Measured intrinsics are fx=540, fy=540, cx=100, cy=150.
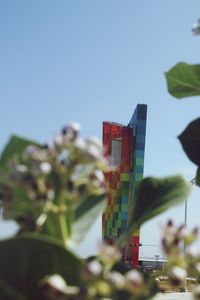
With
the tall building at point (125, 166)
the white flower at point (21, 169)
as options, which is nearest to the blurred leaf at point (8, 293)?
the white flower at point (21, 169)

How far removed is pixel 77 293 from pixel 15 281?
112 mm

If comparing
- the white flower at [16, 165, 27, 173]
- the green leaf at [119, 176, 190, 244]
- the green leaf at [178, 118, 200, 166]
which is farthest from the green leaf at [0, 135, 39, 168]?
the green leaf at [178, 118, 200, 166]

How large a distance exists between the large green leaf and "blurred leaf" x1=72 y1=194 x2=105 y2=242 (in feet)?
0.45

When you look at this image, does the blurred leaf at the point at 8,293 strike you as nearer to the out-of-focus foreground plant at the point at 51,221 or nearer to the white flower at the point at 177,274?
the out-of-focus foreground plant at the point at 51,221

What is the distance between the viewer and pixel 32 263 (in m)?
0.65

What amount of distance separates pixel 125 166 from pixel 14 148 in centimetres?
2396

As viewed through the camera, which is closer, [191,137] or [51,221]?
[51,221]

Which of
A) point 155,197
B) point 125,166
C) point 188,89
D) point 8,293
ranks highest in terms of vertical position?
point 125,166

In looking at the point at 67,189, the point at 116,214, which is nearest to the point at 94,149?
the point at 67,189

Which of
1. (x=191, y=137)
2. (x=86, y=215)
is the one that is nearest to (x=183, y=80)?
(x=191, y=137)

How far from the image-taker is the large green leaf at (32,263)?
63cm

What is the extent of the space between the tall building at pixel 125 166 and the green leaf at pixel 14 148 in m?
21.8

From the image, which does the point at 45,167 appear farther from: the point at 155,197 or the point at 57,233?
the point at 155,197

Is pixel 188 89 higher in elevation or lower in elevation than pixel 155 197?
higher
